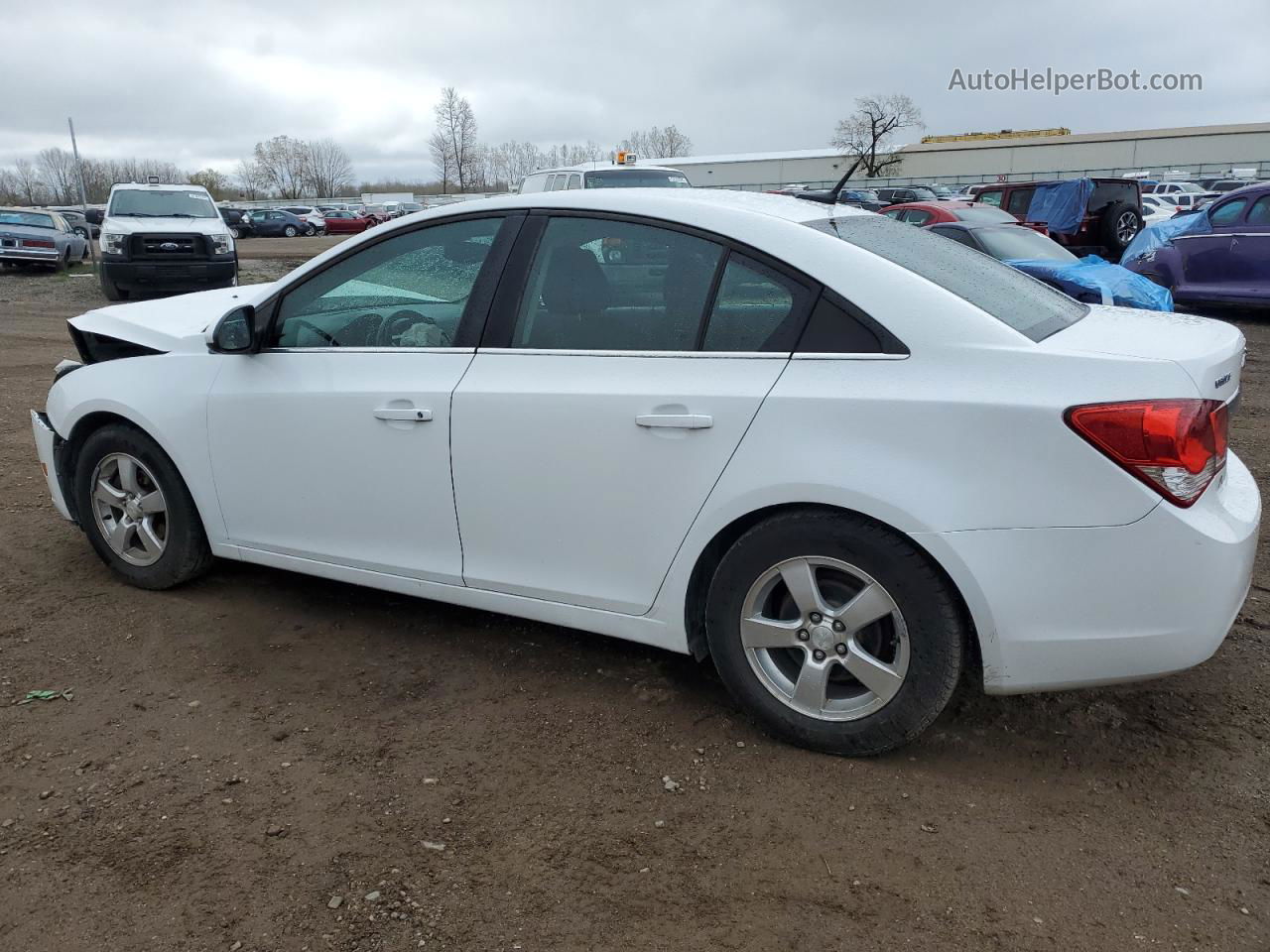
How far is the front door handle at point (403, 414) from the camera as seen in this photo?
334 cm

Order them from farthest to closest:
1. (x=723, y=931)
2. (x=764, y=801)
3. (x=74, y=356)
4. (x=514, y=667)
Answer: (x=74, y=356) → (x=514, y=667) → (x=764, y=801) → (x=723, y=931)

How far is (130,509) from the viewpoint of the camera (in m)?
4.21

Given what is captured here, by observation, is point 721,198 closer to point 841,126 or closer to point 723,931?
point 723,931

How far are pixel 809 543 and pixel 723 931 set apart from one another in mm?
1023

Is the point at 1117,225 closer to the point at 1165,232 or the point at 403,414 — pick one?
the point at 1165,232

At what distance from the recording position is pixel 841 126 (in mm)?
70312

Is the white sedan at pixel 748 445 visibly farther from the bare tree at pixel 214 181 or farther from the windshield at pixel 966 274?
the bare tree at pixel 214 181

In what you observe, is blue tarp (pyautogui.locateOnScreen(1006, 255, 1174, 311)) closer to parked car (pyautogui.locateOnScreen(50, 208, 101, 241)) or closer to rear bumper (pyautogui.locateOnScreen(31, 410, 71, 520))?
rear bumper (pyautogui.locateOnScreen(31, 410, 71, 520))

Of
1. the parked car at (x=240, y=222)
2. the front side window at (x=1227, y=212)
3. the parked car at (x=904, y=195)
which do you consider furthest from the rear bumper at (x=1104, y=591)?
the parked car at (x=240, y=222)

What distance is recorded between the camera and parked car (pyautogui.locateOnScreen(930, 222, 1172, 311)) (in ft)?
30.7

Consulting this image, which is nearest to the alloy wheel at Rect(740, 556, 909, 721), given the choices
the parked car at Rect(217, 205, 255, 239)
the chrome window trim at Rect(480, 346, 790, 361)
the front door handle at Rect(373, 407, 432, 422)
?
the chrome window trim at Rect(480, 346, 790, 361)

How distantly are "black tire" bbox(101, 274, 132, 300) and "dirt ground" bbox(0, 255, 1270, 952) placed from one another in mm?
13422

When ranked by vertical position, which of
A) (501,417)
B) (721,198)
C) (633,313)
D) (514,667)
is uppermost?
(721,198)

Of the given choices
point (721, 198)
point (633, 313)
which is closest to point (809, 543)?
point (633, 313)
